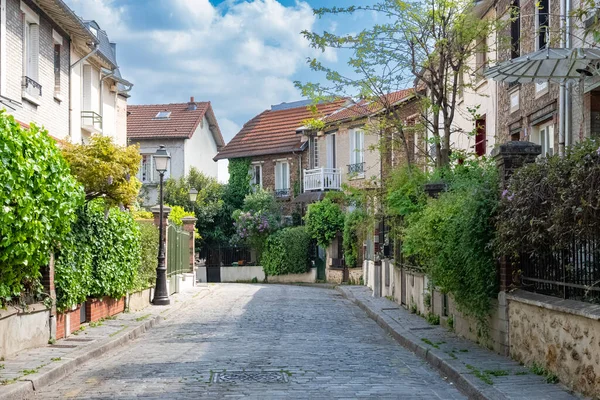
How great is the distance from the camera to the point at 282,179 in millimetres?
48062

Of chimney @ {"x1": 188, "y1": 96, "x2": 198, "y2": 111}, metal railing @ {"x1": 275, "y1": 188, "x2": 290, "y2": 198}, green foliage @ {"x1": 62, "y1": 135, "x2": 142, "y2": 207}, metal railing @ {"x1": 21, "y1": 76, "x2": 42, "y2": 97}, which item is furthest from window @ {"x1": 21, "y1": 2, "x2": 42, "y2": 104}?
chimney @ {"x1": 188, "y1": 96, "x2": 198, "y2": 111}

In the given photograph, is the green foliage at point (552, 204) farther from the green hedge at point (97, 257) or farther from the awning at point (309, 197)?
the awning at point (309, 197)

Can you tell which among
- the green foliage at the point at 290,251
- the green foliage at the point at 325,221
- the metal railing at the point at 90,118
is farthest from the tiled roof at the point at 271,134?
the metal railing at the point at 90,118

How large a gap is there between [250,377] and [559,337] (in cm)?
365

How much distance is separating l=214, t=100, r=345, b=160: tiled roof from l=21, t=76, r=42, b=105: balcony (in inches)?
Answer: 1044

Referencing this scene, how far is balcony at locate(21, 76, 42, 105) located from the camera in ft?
64.5

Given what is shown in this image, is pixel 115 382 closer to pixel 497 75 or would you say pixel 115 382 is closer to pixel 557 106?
pixel 497 75

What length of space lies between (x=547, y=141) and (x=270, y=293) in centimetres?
1350

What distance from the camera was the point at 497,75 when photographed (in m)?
15.2

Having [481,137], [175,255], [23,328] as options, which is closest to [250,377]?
[23,328]

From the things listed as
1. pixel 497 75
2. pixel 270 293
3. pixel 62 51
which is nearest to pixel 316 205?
pixel 270 293

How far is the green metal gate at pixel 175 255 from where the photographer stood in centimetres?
2775

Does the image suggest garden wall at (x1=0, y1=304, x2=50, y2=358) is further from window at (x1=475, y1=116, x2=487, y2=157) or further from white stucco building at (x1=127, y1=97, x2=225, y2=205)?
white stucco building at (x1=127, y1=97, x2=225, y2=205)

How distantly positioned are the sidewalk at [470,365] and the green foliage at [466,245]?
70cm
